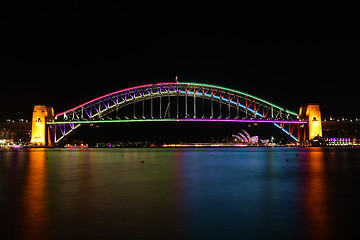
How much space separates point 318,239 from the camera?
7.68m

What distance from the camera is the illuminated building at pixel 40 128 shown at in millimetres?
86562

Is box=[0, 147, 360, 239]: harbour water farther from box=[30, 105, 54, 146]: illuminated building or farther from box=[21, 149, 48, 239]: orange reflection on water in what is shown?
box=[30, 105, 54, 146]: illuminated building

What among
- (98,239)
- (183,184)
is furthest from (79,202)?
(183,184)

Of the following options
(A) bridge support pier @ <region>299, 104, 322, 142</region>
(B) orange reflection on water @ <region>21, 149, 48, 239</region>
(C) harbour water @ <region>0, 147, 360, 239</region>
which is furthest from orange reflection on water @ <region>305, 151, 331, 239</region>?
(A) bridge support pier @ <region>299, 104, 322, 142</region>

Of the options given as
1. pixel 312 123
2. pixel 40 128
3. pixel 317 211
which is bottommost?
pixel 317 211

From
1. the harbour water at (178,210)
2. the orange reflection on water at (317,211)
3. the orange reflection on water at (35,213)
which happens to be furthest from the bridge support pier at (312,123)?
the orange reflection on water at (35,213)

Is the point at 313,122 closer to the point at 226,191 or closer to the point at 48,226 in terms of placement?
the point at 226,191

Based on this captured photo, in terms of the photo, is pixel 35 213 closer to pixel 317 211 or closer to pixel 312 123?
pixel 317 211

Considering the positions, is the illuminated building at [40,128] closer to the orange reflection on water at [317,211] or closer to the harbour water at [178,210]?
the harbour water at [178,210]

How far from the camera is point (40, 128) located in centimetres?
8656

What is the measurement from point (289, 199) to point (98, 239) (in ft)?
21.5

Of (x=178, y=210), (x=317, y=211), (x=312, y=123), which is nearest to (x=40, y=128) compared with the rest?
(x=312, y=123)

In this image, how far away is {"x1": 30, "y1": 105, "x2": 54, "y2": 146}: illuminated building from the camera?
86562mm

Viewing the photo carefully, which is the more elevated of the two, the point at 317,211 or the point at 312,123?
the point at 312,123
